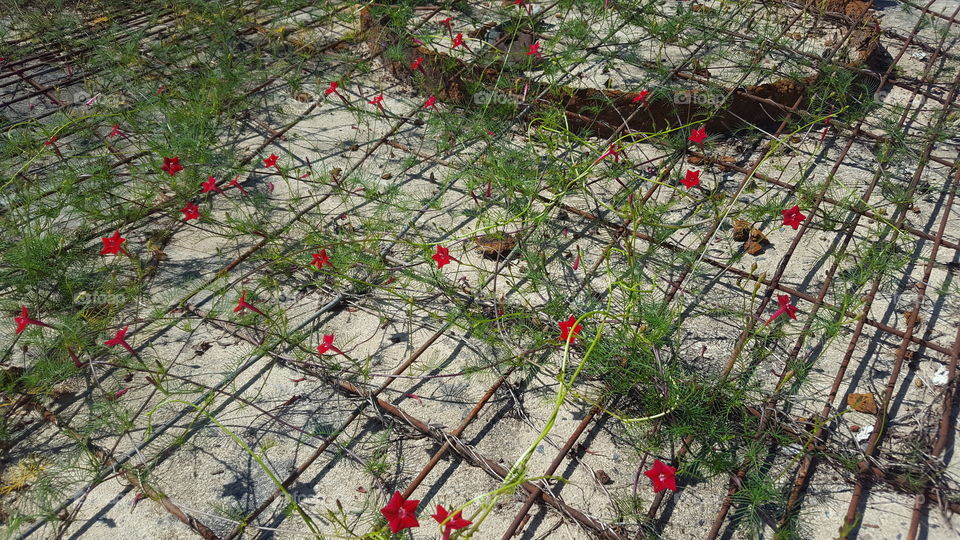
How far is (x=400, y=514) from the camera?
1.56m

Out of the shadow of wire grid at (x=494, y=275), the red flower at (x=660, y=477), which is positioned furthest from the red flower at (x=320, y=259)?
the red flower at (x=660, y=477)

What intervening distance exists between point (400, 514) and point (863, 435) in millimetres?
1345

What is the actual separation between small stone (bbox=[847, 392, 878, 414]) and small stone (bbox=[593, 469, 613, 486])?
0.78 m

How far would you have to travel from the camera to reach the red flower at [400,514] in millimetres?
1525

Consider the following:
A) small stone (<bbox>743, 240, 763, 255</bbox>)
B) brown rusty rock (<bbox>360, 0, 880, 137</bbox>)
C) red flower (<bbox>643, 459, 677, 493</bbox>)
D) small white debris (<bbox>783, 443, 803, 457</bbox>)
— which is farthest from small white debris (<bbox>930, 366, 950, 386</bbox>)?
brown rusty rock (<bbox>360, 0, 880, 137</bbox>)

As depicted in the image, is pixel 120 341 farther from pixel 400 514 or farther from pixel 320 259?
pixel 400 514

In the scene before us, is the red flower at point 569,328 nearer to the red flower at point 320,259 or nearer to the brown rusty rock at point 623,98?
the red flower at point 320,259

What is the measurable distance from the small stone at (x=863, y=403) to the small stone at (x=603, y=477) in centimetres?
78

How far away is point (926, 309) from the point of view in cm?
233

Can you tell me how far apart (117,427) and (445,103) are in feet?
7.03

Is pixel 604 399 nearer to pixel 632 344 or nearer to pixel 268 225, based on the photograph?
pixel 632 344

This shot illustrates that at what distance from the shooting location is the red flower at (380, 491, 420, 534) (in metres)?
1.53

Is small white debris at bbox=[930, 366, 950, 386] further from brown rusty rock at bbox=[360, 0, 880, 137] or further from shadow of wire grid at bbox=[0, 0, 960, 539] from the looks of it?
brown rusty rock at bbox=[360, 0, 880, 137]

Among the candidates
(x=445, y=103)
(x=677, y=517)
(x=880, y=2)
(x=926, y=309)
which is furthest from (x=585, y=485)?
(x=880, y=2)
